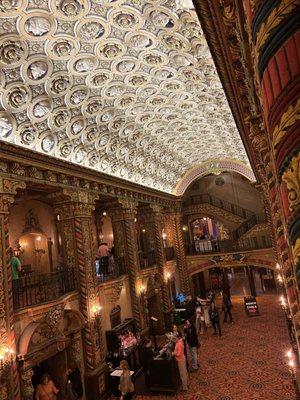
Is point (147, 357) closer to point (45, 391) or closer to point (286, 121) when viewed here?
point (45, 391)

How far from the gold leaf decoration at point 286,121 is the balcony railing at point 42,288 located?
315 inches

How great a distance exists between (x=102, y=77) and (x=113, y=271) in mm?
7680

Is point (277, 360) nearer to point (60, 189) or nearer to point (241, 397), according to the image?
point (241, 397)

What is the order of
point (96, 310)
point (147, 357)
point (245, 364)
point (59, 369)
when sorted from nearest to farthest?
1. point (59, 369)
2. point (96, 310)
3. point (147, 357)
4. point (245, 364)

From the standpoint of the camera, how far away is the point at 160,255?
17.2 meters

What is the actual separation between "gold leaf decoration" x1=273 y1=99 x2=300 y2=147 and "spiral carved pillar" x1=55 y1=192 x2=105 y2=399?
9.35m

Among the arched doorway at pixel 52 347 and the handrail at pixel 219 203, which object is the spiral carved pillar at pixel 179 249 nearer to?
the handrail at pixel 219 203

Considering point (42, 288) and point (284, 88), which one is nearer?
point (284, 88)

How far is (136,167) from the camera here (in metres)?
14.2

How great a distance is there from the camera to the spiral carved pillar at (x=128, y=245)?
13.5 meters

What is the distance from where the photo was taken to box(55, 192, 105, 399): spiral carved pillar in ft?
32.0

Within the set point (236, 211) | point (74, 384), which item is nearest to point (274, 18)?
point (74, 384)

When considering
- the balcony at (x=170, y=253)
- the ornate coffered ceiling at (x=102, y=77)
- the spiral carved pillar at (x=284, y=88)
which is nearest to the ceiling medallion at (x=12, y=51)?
the ornate coffered ceiling at (x=102, y=77)

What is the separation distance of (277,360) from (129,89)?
34.4 ft
